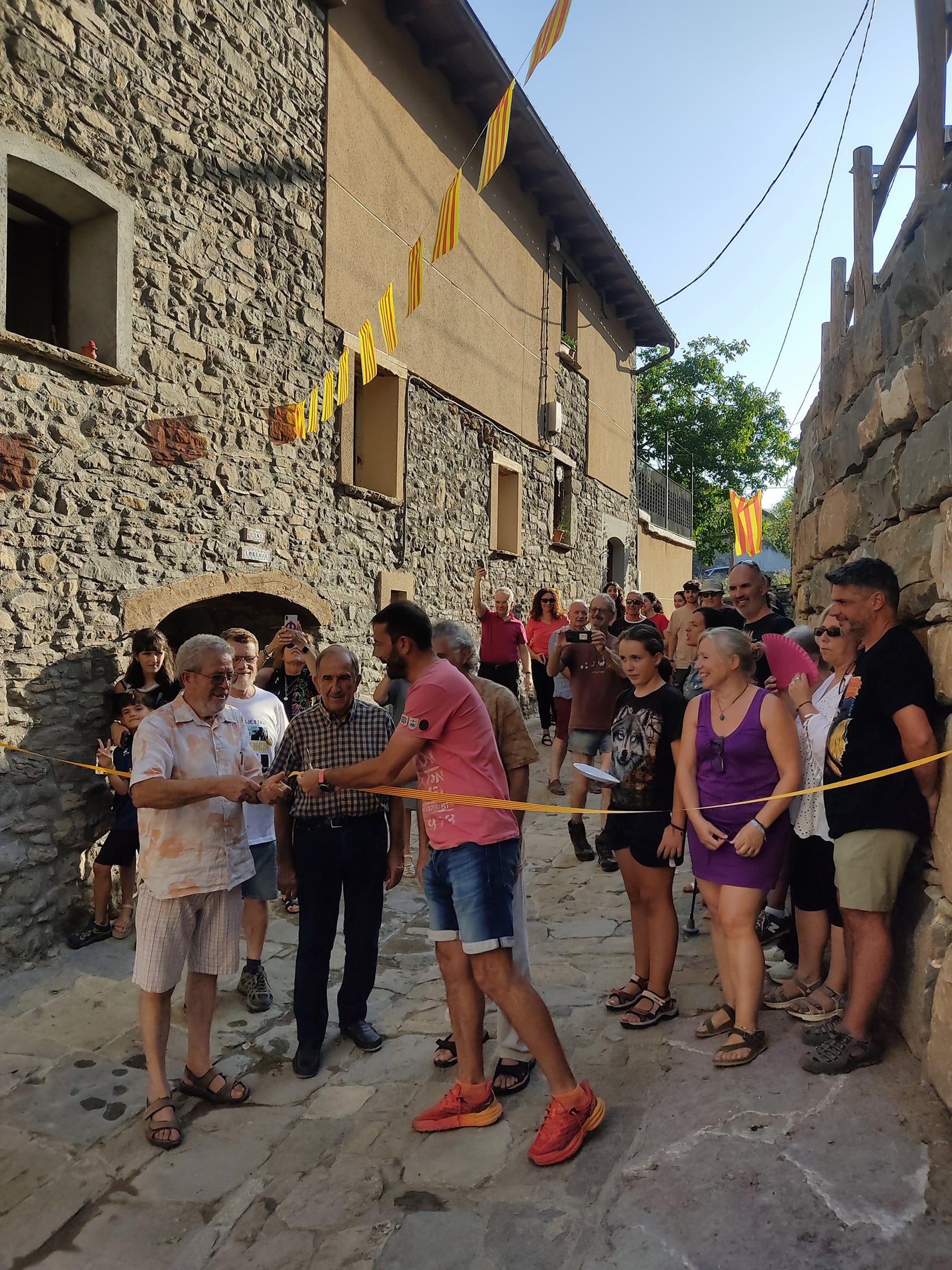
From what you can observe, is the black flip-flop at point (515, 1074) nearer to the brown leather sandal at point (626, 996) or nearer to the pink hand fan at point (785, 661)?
the brown leather sandal at point (626, 996)

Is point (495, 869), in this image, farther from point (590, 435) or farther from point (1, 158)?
point (590, 435)

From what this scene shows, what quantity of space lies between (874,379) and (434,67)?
7.64m

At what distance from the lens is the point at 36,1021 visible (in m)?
4.16

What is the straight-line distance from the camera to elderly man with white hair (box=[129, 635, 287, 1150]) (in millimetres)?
3125

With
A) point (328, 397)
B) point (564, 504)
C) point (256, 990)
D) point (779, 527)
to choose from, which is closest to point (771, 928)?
point (256, 990)

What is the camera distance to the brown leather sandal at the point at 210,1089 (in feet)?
11.0

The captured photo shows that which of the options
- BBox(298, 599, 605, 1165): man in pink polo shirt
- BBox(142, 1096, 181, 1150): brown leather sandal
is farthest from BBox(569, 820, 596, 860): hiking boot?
BBox(142, 1096, 181, 1150): brown leather sandal

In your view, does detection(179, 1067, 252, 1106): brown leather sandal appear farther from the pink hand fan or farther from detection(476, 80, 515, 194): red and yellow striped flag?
detection(476, 80, 515, 194): red and yellow striped flag

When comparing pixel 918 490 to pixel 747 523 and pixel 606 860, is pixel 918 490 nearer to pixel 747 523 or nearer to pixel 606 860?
pixel 606 860

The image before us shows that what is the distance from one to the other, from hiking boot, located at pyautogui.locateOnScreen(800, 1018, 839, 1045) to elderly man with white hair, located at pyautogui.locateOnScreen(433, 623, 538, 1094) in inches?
38.5

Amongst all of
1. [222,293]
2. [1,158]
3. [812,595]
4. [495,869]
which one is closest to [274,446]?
[222,293]

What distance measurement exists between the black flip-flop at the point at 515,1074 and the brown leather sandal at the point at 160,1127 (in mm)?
1155

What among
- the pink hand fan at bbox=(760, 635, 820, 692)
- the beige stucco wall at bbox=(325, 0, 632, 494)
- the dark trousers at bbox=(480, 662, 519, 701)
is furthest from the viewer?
the dark trousers at bbox=(480, 662, 519, 701)

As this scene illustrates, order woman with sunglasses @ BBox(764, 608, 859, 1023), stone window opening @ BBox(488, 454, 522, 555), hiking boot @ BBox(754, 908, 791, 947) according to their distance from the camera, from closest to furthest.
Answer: woman with sunglasses @ BBox(764, 608, 859, 1023) < hiking boot @ BBox(754, 908, 791, 947) < stone window opening @ BBox(488, 454, 522, 555)
